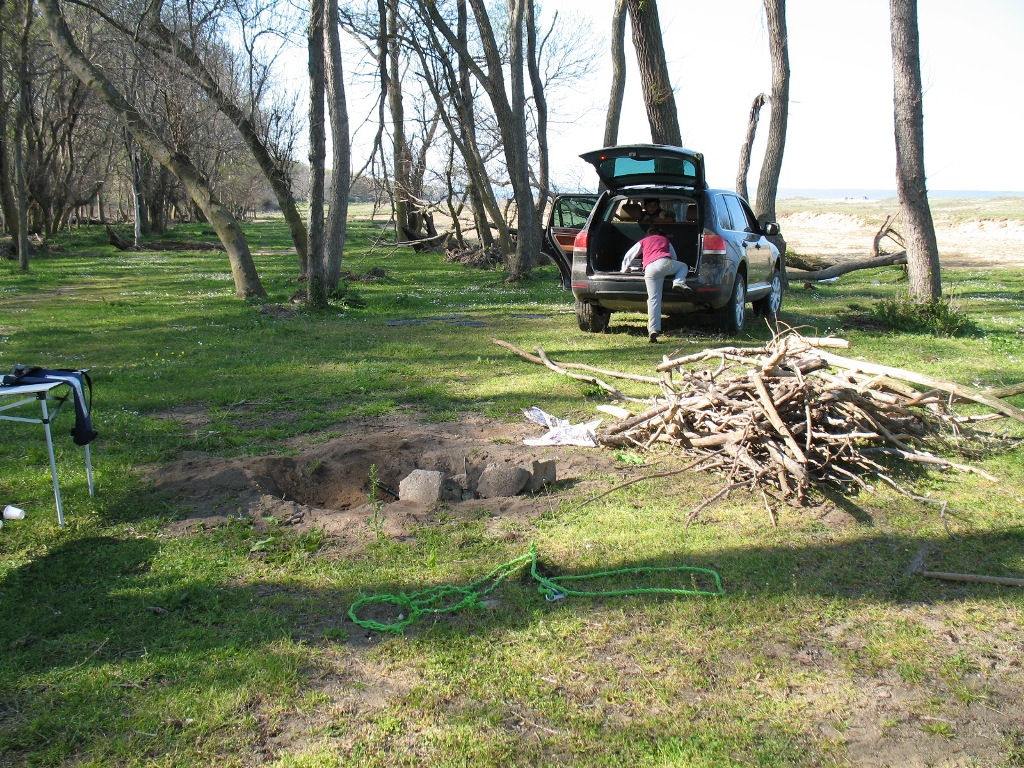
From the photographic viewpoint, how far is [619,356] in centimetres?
979

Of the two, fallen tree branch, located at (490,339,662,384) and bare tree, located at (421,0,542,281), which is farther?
bare tree, located at (421,0,542,281)

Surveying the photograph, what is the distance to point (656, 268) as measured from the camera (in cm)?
1002

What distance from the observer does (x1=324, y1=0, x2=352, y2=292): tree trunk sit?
13.6m

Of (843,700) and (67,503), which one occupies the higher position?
(67,503)

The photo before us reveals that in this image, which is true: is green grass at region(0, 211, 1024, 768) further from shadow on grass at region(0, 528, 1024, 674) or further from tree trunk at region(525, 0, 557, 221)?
tree trunk at region(525, 0, 557, 221)

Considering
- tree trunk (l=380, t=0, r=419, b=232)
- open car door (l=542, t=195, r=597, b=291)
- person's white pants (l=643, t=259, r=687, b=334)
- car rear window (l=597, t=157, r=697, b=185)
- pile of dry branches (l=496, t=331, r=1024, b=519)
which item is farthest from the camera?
tree trunk (l=380, t=0, r=419, b=232)

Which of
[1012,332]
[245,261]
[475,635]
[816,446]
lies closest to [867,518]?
[816,446]

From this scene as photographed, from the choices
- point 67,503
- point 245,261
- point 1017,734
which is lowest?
point 1017,734

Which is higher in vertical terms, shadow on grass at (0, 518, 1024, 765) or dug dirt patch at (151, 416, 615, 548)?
dug dirt patch at (151, 416, 615, 548)

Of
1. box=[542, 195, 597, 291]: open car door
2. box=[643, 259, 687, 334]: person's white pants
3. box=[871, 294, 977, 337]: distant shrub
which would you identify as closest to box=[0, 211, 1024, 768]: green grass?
box=[643, 259, 687, 334]: person's white pants

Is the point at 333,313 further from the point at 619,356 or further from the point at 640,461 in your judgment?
the point at 640,461

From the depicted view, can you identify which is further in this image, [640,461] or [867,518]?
[640,461]

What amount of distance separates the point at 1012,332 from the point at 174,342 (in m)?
11.6

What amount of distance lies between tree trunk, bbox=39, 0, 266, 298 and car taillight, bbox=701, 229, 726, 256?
8970 millimetres
